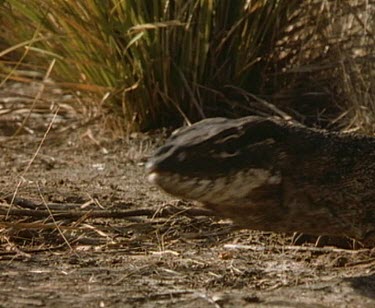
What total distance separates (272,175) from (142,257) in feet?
2.01

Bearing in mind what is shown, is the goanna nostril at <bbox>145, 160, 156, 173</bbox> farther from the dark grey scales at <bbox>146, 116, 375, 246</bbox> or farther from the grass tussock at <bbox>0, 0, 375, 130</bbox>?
the grass tussock at <bbox>0, 0, 375, 130</bbox>

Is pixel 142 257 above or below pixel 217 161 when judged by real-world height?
below

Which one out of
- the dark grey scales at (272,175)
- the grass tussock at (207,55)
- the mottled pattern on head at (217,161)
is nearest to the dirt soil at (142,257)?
the dark grey scales at (272,175)

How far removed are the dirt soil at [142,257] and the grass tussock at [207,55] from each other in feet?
1.96

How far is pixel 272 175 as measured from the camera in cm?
289

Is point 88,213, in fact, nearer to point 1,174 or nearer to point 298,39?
point 1,174

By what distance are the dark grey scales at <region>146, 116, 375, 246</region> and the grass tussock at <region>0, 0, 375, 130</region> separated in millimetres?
1700

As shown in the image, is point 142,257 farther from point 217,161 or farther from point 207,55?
point 207,55

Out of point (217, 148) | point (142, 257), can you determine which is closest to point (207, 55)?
point (142, 257)

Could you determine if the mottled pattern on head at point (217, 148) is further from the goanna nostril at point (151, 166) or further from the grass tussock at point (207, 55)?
the grass tussock at point (207, 55)

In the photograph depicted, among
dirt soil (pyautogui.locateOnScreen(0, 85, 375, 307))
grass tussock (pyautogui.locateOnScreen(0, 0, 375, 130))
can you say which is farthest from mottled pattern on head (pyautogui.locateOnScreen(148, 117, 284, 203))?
grass tussock (pyautogui.locateOnScreen(0, 0, 375, 130))

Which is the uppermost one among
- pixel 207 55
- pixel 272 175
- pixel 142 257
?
pixel 272 175

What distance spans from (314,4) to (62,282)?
249 centimetres

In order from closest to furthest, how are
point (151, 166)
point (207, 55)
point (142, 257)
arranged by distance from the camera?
point (151, 166), point (142, 257), point (207, 55)
